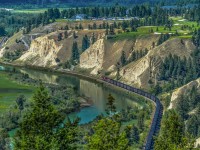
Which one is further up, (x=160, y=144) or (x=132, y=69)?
(x=160, y=144)

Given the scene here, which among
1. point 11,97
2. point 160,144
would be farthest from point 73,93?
point 160,144

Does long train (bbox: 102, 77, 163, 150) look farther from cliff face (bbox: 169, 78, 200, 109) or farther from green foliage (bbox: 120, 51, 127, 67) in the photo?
green foliage (bbox: 120, 51, 127, 67)

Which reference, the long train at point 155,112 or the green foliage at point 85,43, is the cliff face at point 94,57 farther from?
the long train at point 155,112

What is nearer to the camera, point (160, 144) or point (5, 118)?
point (160, 144)

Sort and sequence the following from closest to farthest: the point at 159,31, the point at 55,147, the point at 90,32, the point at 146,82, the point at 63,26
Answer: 1. the point at 55,147
2. the point at 146,82
3. the point at 159,31
4. the point at 90,32
5. the point at 63,26

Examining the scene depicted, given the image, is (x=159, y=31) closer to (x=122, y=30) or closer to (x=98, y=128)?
(x=122, y=30)
